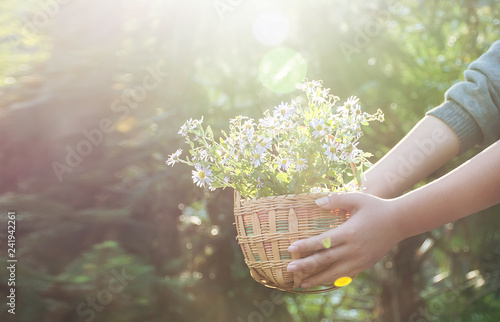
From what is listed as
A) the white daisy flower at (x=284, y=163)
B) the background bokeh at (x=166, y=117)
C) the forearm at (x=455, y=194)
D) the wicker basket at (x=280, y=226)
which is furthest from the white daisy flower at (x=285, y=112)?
the background bokeh at (x=166, y=117)

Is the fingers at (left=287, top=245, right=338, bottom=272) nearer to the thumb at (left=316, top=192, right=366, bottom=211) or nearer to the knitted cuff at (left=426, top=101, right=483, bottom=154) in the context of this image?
the thumb at (left=316, top=192, right=366, bottom=211)

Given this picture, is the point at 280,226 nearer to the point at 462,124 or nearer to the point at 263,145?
the point at 263,145

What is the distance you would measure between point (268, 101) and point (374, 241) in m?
1.93

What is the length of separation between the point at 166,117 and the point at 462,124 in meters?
1.57

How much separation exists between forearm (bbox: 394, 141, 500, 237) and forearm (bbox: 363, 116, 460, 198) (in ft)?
0.68

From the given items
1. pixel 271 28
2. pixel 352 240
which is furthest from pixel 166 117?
pixel 352 240

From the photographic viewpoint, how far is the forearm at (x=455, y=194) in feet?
3.99

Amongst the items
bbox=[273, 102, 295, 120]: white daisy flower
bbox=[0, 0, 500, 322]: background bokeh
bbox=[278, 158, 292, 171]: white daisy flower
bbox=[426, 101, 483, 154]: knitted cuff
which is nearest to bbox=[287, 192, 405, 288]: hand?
bbox=[278, 158, 292, 171]: white daisy flower

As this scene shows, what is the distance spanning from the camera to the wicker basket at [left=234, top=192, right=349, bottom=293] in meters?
1.17

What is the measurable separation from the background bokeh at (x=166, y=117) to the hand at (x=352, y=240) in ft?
4.13

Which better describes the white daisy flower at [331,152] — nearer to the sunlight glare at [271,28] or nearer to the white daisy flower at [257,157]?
the white daisy flower at [257,157]

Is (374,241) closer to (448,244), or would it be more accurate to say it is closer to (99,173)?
(99,173)

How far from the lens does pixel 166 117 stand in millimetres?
2666

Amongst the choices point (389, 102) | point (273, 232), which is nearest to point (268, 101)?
point (389, 102)
